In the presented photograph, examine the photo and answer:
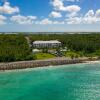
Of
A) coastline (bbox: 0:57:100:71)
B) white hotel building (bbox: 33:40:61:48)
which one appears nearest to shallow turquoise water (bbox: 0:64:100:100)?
coastline (bbox: 0:57:100:71)

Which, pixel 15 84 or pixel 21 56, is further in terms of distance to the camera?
pixel 21 56

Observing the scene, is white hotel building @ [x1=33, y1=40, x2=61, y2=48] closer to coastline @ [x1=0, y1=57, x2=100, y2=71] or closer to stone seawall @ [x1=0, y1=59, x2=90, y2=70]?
coastline @ [x1=0, y1=57, x2=100, y2=71]

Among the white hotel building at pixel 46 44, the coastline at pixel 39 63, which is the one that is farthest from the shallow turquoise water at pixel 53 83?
the white hotel building at pixel 46 44

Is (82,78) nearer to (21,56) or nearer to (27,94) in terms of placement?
(27,94)

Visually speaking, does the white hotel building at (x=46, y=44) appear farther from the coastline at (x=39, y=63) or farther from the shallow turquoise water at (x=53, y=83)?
the shallow turquoise water at (x=53, y=83)

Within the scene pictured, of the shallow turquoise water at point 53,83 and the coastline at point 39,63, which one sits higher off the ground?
the coastline at point 39,63

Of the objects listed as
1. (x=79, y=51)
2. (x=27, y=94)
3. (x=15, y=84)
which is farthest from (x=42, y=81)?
(x=79, y=51)

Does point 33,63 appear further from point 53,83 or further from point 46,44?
point 46,44

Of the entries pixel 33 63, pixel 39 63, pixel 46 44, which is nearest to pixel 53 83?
pixel 33 63
